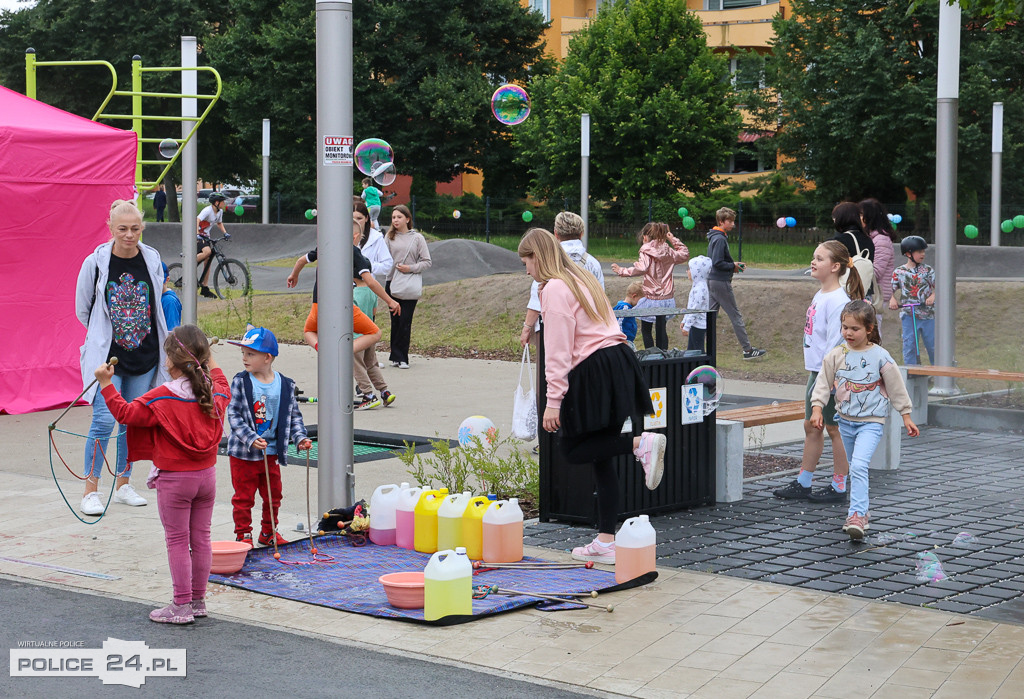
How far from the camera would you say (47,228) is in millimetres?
11703

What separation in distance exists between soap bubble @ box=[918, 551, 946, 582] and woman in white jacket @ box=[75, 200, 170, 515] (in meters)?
4.73

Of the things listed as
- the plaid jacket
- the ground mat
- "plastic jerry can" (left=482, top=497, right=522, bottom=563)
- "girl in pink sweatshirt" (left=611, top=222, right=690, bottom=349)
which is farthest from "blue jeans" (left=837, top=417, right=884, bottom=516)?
"girl in pink sweatshirt" (left=611, top=222, right=690, bottom=349)

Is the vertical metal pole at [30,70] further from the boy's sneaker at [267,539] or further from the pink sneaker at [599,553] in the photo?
the pink sneaker at [599,553]

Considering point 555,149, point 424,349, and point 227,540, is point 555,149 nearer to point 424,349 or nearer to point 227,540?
point 424,349

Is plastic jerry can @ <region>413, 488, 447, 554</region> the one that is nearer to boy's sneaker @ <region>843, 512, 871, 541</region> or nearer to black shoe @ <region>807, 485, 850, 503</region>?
boy's sneaker @ <region>843, 512, 871, 541</region>

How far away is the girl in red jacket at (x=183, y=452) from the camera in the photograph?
5.75m

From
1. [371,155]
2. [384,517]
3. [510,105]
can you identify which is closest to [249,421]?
[384,517]

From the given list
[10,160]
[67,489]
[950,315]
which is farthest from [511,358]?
[67,489]

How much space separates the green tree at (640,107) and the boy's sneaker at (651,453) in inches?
1354

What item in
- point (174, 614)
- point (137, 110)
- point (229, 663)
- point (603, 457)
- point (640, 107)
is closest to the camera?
point (229, 663)

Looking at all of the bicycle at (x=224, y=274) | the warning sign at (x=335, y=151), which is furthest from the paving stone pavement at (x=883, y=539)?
the bicycle at (x=224, y=274)

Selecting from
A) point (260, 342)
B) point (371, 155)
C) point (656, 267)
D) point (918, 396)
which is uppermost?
point (371, 155)

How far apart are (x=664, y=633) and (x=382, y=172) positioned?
28.2 ft

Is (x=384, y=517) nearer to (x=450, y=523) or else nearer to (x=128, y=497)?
(x=450, y=523)
